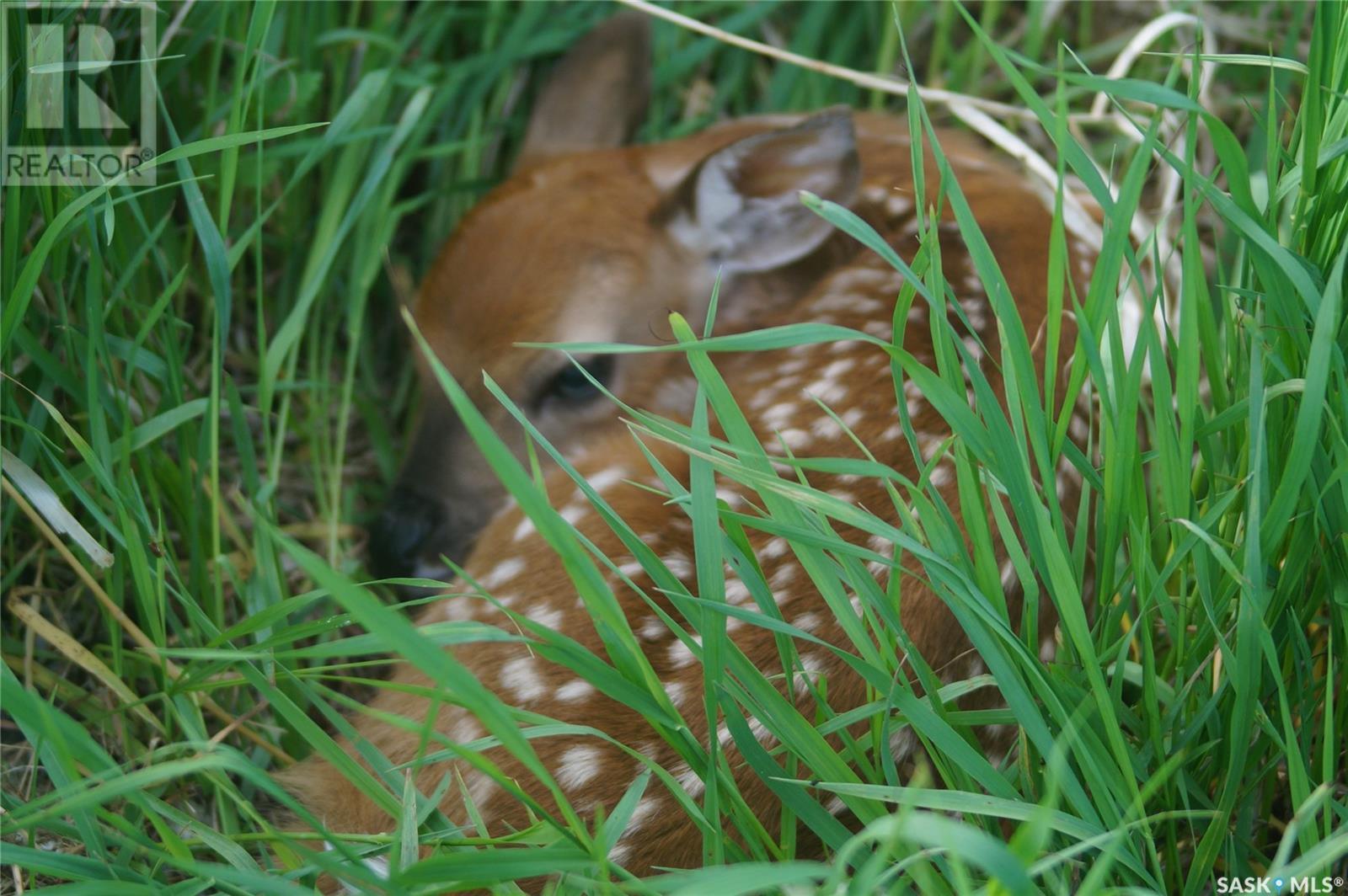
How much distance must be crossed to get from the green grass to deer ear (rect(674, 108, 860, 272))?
0.26m

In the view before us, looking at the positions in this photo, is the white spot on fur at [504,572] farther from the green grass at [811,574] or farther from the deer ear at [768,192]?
the deer ear at [768,192]

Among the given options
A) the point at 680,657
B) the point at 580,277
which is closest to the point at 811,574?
the point at 680,657

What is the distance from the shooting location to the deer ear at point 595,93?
2877mm

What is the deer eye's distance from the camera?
256cm

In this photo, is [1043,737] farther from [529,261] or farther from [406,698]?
[529,261]

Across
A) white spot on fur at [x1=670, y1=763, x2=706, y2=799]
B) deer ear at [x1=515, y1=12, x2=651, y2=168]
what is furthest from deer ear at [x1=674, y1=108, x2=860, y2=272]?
white spot on fur at [x1=670, y1=763, x2=706, y2=799]

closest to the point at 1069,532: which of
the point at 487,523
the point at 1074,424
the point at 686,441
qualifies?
the point at 1074,424

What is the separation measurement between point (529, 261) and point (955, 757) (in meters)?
1.49

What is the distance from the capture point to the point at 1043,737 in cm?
129

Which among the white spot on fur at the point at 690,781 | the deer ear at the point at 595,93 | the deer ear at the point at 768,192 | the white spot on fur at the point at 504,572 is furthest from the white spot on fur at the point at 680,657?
the deer ear at the point at 595,93

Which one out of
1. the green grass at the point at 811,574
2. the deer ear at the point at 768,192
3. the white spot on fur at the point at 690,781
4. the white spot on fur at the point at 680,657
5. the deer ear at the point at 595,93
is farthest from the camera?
the deer ear at the point at 595,93

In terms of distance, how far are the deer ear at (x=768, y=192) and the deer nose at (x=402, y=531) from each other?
80cm

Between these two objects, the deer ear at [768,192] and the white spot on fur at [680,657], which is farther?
the deer ear at [768,192]

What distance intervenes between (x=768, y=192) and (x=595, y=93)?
595 mm
